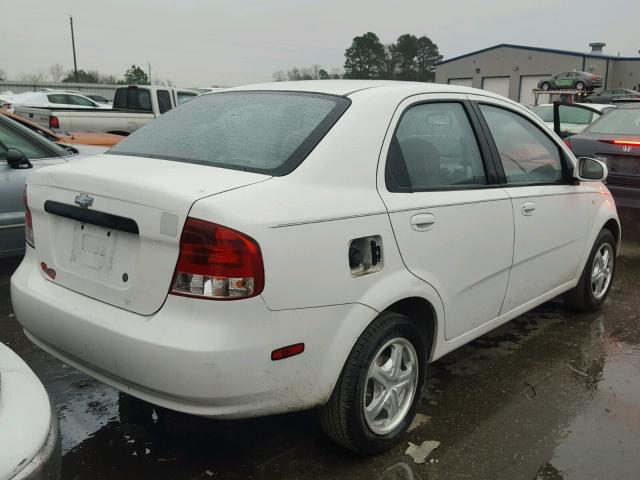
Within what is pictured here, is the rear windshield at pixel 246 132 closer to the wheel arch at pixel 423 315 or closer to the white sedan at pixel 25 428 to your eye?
the wheel arch at pixel 423 315

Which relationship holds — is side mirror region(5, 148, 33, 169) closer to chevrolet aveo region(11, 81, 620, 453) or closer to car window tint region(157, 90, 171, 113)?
chevrolet aveo region(11, 81, 620, 453)

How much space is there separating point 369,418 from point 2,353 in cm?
152

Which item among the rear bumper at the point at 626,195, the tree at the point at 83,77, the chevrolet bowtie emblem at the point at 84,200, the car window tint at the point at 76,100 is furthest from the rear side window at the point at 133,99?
the tree at the point at 83,77

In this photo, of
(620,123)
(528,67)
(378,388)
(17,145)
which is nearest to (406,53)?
(528,67)

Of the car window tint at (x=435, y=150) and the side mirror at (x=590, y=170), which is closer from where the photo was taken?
the car window tint at (x=435, y=150)

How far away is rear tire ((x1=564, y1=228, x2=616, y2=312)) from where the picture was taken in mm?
4559

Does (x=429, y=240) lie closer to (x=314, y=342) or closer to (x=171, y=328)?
(x=314, y=342)

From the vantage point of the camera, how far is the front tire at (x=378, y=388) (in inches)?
102

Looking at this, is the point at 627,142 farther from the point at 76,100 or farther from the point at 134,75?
the point at 134,75

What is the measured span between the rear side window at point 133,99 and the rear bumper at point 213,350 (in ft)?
37.8

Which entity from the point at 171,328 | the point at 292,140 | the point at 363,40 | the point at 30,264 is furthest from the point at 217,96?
the point at 363,40

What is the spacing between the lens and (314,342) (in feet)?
7.84

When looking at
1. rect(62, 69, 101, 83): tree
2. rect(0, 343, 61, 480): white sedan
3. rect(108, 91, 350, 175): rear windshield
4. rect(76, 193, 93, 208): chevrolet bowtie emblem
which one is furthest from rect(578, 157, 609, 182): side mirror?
rect(62, 69, 101, 83): tree

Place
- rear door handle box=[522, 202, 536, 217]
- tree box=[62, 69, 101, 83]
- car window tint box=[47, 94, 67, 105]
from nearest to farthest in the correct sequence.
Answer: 1. rear door handle box=[522, 202, 536, 217]
2. car window tint box=[47, 94, 67, 105]
3. tree box=[62, 69, 101, 83]
